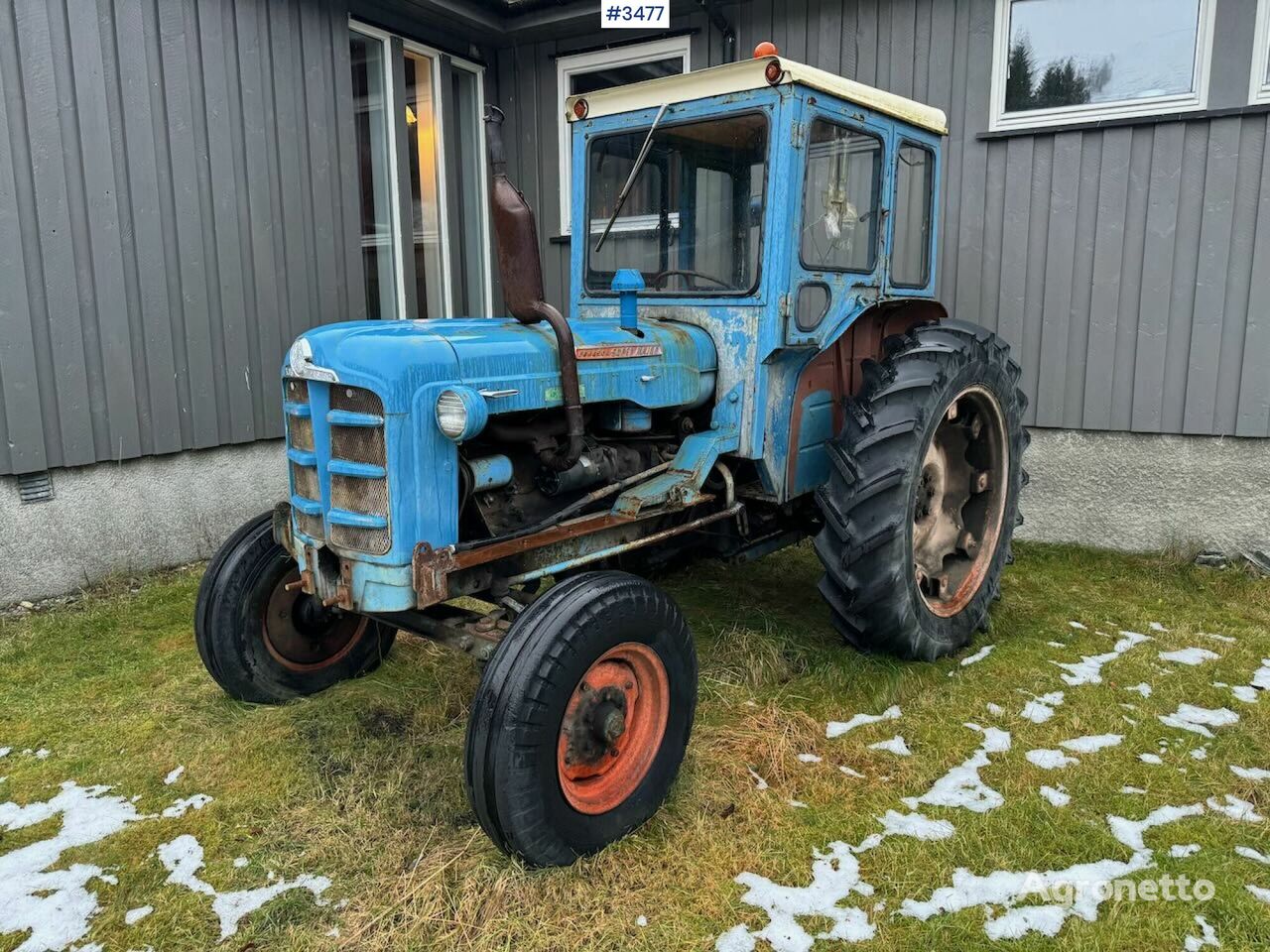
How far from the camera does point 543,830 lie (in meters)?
2.30

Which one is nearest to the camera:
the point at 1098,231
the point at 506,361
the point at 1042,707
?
the point at 506,361

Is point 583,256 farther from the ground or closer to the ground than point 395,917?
farther from the ground

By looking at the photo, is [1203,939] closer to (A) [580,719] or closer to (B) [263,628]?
(A) [580,719]

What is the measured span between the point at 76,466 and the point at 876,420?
409 cm

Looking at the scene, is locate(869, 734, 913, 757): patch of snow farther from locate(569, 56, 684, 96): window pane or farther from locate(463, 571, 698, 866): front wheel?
locate(569, 56, 684, 96): window pane

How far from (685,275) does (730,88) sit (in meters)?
0.69

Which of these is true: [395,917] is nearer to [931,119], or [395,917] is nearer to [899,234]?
[899,234]

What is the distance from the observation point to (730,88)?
3.23 meters

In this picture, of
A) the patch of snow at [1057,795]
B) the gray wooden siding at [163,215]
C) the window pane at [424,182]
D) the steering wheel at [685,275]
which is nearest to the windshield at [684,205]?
the steering wheel at [685,275]

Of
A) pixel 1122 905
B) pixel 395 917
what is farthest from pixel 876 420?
pixel 395 917

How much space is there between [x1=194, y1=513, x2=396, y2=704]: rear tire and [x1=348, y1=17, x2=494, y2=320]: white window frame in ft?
9.96

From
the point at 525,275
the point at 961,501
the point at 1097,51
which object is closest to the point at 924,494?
the point at 961,501

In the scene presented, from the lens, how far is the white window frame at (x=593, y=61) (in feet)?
21.0

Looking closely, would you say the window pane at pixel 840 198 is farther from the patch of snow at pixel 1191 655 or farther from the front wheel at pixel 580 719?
the patch of snow at pixel 1191 655
